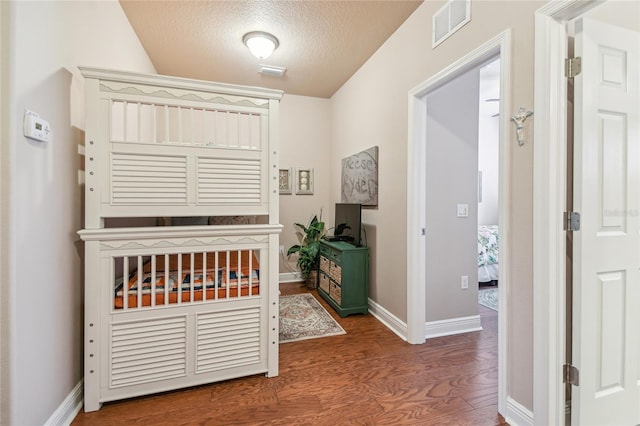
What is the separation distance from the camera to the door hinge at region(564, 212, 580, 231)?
4.40 feet

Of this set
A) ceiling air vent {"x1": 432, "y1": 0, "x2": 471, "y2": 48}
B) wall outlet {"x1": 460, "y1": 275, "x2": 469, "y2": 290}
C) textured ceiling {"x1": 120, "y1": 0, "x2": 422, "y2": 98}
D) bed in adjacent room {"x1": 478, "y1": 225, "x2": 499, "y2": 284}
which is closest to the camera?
ceiling air vent {"x1": 432, "y1": 0, "x2": 471, "y2": 48}

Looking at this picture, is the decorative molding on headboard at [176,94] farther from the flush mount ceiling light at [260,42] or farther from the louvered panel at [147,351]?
the louvered panel at [147,351]

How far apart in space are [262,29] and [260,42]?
4.2 inches

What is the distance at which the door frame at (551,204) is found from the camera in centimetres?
135

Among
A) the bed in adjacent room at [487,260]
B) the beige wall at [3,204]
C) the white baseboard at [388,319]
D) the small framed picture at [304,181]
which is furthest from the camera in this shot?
the small framed picture at [304,181]

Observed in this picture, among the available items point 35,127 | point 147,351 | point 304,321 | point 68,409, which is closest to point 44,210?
point 35,127

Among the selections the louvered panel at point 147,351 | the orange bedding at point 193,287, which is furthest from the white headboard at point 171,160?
the louvered panel at point 147,351

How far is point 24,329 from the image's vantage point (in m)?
1.24

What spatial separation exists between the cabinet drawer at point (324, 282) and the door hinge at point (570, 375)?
2.25 meters

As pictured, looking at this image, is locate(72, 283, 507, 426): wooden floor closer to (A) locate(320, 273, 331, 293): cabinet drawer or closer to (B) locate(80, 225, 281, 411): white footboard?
(B) locate(80, 225, 281, 411): white footboard

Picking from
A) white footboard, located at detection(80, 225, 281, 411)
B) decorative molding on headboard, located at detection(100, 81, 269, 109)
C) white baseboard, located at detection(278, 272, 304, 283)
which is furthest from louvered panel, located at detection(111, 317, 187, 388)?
white baseboard, located at detection(278, 272, 304, 283)

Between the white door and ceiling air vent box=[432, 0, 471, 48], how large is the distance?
0.72 metres

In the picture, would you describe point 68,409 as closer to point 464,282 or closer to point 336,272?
point 336,272

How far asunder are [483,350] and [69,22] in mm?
3525
